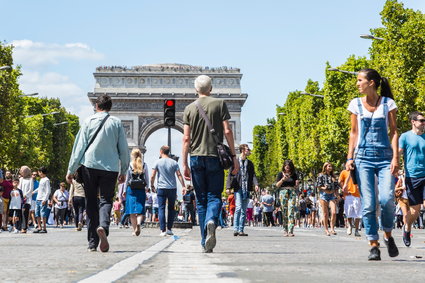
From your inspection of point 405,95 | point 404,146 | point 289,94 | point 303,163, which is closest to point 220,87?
point 289,94

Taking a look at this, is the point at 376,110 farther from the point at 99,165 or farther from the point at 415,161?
the point at 99,165

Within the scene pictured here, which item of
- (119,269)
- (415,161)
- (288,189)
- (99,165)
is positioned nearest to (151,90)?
(288,189)

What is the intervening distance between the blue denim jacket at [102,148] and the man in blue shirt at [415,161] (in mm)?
3921

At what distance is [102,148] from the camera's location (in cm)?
1028

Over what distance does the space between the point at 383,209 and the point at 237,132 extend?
75.7 m

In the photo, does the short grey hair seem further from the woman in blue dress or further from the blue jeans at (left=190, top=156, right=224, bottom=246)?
the woman in blue dress

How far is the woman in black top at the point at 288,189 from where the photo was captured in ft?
56.2

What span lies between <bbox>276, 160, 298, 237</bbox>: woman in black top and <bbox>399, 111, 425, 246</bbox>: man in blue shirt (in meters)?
5.17

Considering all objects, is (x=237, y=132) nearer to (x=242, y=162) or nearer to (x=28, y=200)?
(x=28, y=200)

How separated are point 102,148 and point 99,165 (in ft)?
0.72

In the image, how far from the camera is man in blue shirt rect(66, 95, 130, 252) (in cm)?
1020

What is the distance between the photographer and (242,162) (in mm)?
17719

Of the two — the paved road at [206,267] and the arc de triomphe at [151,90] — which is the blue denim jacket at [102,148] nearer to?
the paved road at [206,267]

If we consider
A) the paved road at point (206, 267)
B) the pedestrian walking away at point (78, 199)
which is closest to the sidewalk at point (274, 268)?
the paved road at point (206, 267)
